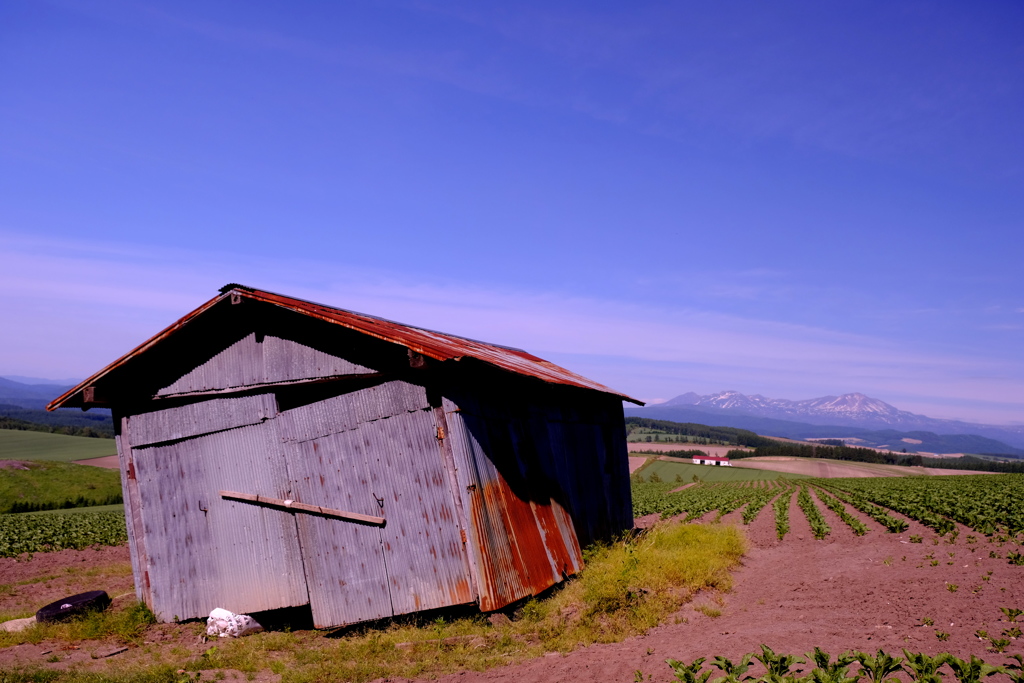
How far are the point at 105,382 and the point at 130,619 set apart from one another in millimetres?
4127

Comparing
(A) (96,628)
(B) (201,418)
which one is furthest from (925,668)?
(A) (96,628)

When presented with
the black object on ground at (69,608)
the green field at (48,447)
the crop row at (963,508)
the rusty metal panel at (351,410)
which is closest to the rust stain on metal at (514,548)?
the rusty metal panel at (351,410)

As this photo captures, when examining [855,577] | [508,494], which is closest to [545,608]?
[508,494]

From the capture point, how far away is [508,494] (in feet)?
32.4

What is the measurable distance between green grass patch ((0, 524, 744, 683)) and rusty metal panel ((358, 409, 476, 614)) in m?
0.50

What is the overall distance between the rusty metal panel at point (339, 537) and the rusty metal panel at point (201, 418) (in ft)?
3.49

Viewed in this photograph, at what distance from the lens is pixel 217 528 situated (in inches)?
404

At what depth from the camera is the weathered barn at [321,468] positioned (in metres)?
9.13

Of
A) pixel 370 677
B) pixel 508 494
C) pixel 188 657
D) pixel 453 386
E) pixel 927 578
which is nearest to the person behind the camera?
pixel 370 677

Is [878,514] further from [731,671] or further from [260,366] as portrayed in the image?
[260,366]

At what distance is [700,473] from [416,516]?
71.9 m

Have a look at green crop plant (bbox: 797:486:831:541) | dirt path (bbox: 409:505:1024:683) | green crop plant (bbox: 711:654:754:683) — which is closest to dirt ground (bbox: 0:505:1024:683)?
dirt path (bbox: 409:505:1024:683)

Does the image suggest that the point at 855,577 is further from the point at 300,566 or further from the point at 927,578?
the point at 300,566

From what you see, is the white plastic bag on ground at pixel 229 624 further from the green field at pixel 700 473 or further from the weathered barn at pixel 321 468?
the green field at pixel 700 473
